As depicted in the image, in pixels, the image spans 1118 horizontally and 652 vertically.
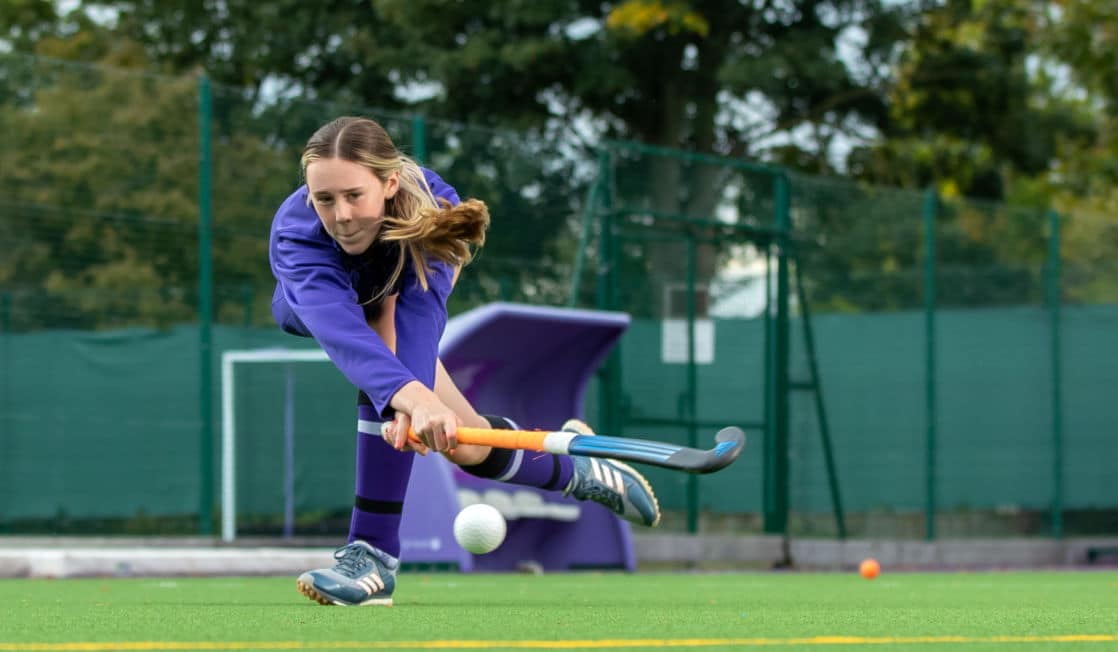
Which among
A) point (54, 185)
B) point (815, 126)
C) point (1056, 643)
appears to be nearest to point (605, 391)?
point (54, 185)

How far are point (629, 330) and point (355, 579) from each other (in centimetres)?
721

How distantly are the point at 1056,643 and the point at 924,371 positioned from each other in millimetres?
10816

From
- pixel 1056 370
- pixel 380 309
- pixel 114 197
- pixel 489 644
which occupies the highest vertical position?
pixel 114 197

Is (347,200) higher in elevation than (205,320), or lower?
higher

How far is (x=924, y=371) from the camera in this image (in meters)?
14.5

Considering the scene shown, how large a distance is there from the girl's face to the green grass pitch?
1078 mm

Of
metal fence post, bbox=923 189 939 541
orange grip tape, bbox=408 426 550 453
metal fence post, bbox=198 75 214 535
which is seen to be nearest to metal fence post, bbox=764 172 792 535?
metal fence post, bbox=923 189 939 541

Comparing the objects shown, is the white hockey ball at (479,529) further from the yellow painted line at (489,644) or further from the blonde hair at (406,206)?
the yellow painted line at (489,644)

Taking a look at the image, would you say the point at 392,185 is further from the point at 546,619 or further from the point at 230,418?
the point at 230,418

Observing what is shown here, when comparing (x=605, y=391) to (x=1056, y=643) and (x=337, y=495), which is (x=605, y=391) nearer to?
(x=337, y=495)

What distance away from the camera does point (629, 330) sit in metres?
12.2

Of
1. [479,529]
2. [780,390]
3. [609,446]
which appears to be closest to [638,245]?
[780,390]

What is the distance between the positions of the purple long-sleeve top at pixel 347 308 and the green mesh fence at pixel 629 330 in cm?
522

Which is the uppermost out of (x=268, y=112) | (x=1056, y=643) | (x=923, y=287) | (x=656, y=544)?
(x=268, y=112)
